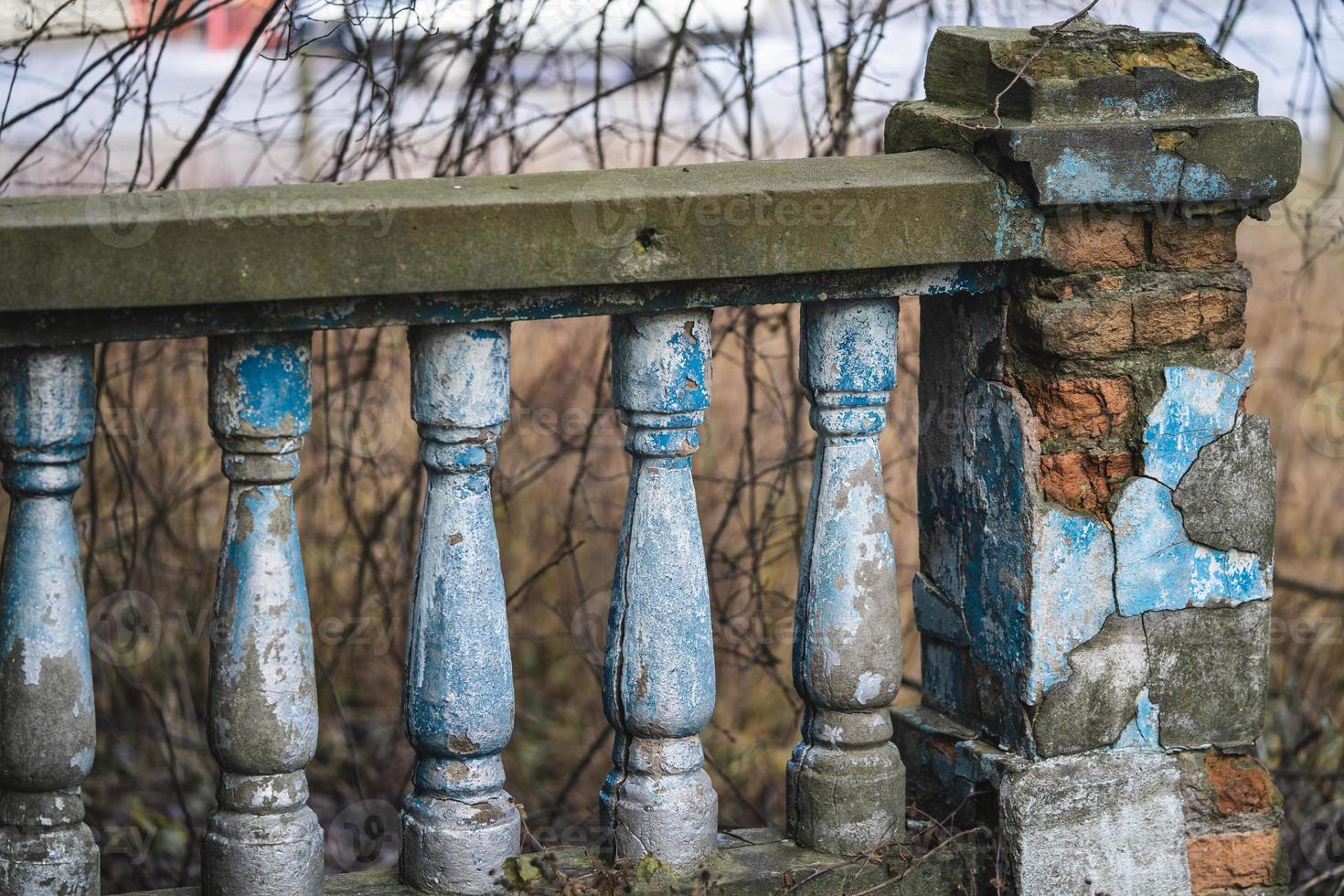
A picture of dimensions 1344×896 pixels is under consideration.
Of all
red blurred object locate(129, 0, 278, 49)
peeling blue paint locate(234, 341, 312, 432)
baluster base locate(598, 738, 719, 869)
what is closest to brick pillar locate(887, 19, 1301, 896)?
baluster base locate(598, 738, 719, 869)

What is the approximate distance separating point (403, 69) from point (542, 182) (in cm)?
184

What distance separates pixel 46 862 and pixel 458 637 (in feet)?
1.99

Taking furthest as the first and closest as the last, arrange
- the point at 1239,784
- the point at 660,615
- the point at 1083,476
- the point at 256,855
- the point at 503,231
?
the point at 1239,784 < the point at 1083,476 < the point at 660,615 < the point at 256,855 < the point at 503,231

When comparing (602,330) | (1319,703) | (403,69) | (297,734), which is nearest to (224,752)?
(297,734)

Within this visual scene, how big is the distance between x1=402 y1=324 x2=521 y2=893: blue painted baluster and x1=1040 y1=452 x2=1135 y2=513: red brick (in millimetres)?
831

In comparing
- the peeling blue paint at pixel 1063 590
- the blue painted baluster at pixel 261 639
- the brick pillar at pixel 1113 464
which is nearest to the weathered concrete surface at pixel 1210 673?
the brick pillar at pixel 1113 464

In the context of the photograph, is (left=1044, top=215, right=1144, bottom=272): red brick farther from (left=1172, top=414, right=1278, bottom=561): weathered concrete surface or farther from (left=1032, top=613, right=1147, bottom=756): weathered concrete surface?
(left=1032, top=613, right=1147, bottom=756): weathered concrete surface

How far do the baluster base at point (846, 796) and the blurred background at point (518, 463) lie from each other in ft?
2.13

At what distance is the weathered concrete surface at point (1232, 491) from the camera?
7.16ft

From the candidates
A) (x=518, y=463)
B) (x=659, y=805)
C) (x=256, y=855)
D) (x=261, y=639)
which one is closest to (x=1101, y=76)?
(x=659, y=805)

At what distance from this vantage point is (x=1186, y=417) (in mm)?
2168

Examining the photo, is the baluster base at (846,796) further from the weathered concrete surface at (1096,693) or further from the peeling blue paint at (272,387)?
the peeling blue paint at (272,387)

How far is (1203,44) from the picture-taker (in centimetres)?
217

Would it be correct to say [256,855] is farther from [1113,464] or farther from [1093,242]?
[1093,242]
